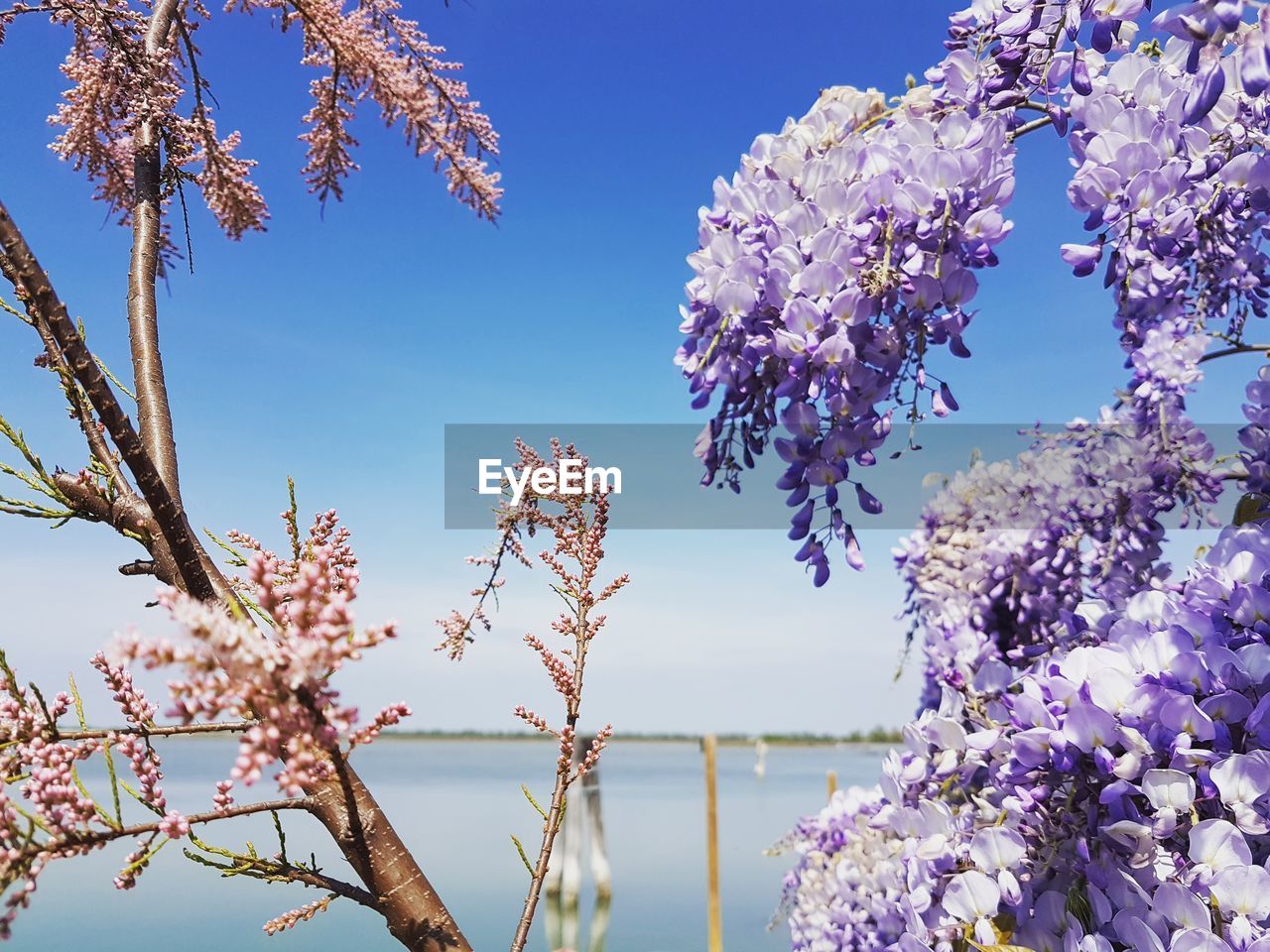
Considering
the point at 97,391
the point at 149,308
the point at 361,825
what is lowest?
the point at 361,825

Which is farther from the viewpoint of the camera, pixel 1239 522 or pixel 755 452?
pixel 1239 522

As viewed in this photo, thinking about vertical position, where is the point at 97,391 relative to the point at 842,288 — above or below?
below

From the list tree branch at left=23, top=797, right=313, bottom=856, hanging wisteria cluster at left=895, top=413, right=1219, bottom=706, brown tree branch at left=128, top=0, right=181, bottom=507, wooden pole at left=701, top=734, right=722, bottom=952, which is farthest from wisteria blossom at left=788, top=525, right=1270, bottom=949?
wooden pole at left=701, top=734, right=722, bottom=952

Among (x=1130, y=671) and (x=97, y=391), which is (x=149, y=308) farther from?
(x=1130, y=671)

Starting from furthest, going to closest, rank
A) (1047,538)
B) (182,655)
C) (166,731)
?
(1047,538), (166,731), (182,655)

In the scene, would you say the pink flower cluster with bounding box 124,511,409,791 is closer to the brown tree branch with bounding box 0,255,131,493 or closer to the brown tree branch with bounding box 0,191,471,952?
the brown tree branch with bounding box 0,191,471,952

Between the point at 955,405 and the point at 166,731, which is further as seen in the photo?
the point at 955,405

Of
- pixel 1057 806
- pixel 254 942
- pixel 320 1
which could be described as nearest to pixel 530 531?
pixel 1057 806

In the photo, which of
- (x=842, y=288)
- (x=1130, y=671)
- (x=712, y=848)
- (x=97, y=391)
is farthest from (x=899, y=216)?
(x=712, y=848)

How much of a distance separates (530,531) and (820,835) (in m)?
1.60

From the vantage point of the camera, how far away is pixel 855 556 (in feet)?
3.93

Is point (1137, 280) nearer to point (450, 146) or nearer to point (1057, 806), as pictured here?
point (1057, 806)

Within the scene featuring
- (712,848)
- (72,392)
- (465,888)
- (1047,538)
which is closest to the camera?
(72,392)

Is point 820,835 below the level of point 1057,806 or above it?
below
